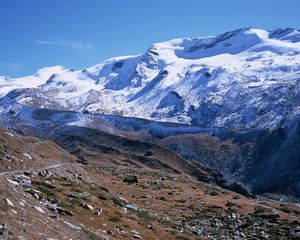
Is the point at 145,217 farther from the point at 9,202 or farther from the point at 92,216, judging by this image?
the point at 9,202

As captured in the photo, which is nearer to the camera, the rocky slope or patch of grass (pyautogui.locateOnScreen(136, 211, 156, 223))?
the rocky slope

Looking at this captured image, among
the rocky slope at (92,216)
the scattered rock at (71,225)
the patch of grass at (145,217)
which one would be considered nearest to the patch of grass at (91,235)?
the rocky slope at (92,216)

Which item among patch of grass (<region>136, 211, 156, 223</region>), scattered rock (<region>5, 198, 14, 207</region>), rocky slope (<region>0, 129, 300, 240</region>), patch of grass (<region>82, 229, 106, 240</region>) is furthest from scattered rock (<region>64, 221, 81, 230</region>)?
patch of grass (<region>136, 211, 156, 223</region>)

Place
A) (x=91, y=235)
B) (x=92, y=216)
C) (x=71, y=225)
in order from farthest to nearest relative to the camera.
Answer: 1. (x=92, y=216)
2. (x=71, y=225)
3. (x=91, y=235)

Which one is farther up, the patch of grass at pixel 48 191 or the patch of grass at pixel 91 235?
the patch of grass at pixel 48 191

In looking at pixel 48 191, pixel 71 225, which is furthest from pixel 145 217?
pixel 71 225

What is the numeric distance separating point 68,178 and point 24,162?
22.1ft

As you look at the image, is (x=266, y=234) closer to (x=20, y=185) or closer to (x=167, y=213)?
(x=167, y=213)

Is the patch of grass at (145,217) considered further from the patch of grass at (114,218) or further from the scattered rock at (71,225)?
the scattered rock at (71,225)

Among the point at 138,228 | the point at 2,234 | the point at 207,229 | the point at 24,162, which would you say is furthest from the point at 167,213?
the point at 2,234

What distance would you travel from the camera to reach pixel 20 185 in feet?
129

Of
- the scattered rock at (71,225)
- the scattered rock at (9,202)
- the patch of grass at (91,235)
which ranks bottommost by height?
the patch of grass at (91,235)

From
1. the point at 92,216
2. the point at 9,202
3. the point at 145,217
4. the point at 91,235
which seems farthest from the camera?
the point at 145,217

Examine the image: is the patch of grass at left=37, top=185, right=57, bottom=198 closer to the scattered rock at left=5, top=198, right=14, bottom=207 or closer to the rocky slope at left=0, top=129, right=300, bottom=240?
the rocky slope at left=0, top=129, right=300, bottom=240
